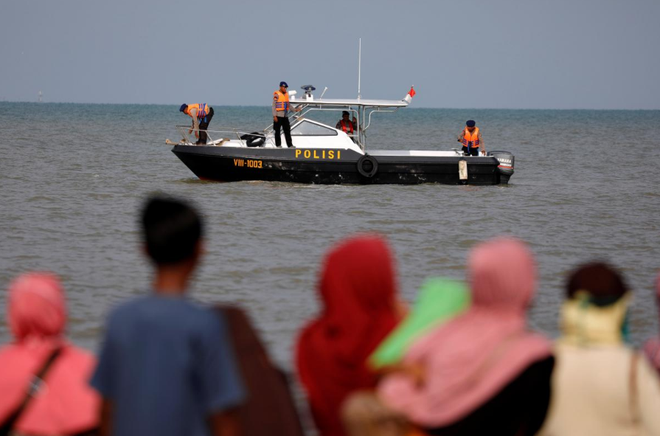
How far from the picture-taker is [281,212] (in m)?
18.2

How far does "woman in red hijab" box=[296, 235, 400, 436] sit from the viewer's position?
11.5 ft

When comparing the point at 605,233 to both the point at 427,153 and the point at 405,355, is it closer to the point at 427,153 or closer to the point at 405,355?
the point at 427,153

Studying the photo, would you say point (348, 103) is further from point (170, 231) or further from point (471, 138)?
point (170, 231)

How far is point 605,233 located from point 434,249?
391 centimetres

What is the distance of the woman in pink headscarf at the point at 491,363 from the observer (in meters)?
3.17

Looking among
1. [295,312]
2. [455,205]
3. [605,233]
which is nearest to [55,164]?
[455,205]

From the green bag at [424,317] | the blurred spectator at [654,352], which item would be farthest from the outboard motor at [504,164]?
the green bag at [424,317]

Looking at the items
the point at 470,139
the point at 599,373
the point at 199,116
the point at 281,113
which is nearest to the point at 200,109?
the point at 199,116

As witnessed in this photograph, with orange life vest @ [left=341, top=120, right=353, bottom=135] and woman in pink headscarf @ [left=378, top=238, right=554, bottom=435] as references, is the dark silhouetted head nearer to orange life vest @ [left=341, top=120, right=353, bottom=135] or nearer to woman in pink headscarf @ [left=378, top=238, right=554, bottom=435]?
woman in pink headscarf @ [left=378, top=238, right=554, bottom=435]

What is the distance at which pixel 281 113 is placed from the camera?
20.3 meters

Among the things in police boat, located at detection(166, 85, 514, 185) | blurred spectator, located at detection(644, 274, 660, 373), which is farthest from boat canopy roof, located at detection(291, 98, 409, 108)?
blurred spectator, located at detection(644, 274, 660, 373)

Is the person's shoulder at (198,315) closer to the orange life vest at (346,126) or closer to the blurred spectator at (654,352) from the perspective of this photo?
the blurred spectator at (654,352)

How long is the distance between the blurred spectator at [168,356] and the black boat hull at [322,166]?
57.8 ft

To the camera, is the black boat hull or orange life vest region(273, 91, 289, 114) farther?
the black boat hull
